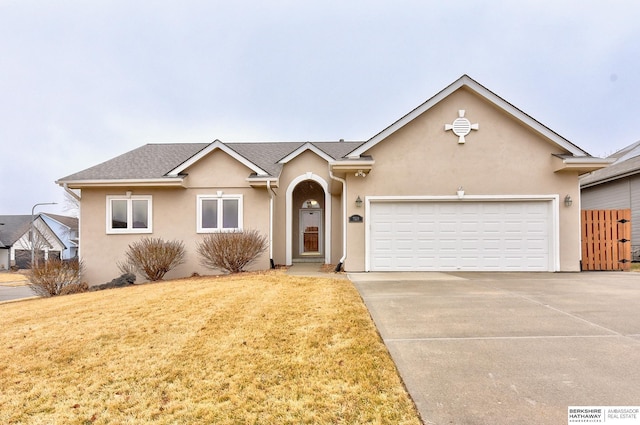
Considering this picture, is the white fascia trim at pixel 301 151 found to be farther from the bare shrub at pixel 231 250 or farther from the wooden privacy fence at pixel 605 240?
the wooden privacy fence at pixel 605 240

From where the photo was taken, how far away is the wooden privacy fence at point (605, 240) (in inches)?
391

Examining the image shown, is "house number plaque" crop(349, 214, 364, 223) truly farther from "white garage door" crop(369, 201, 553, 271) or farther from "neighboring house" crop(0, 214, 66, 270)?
"neighboring house" crop(0, 214, 66, 270)

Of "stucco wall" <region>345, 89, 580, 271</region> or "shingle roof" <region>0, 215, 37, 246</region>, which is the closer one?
"stucco wall" <region>345, 89, 580, 271</region>

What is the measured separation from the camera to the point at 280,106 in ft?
94.5

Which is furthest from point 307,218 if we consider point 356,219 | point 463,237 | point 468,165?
point 468,165

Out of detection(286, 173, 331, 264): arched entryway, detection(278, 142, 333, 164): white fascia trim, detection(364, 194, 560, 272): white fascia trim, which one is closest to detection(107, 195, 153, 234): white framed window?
detection(278, 142, 333, 164): white fascia trim

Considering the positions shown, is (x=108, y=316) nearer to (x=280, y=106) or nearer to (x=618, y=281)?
(x=618, y=281)

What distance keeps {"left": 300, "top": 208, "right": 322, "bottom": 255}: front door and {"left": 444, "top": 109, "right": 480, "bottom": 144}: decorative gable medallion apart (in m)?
8.04

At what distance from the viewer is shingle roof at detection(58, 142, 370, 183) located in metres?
11.9

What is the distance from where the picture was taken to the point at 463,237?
9727 millimetres

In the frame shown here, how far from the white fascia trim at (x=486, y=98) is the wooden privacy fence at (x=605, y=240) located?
2325 millimetres

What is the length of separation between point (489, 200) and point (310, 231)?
948 centimetres

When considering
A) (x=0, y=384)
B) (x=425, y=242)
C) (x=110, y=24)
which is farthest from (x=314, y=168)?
(x=110, y=24)

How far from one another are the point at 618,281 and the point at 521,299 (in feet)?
13.5
